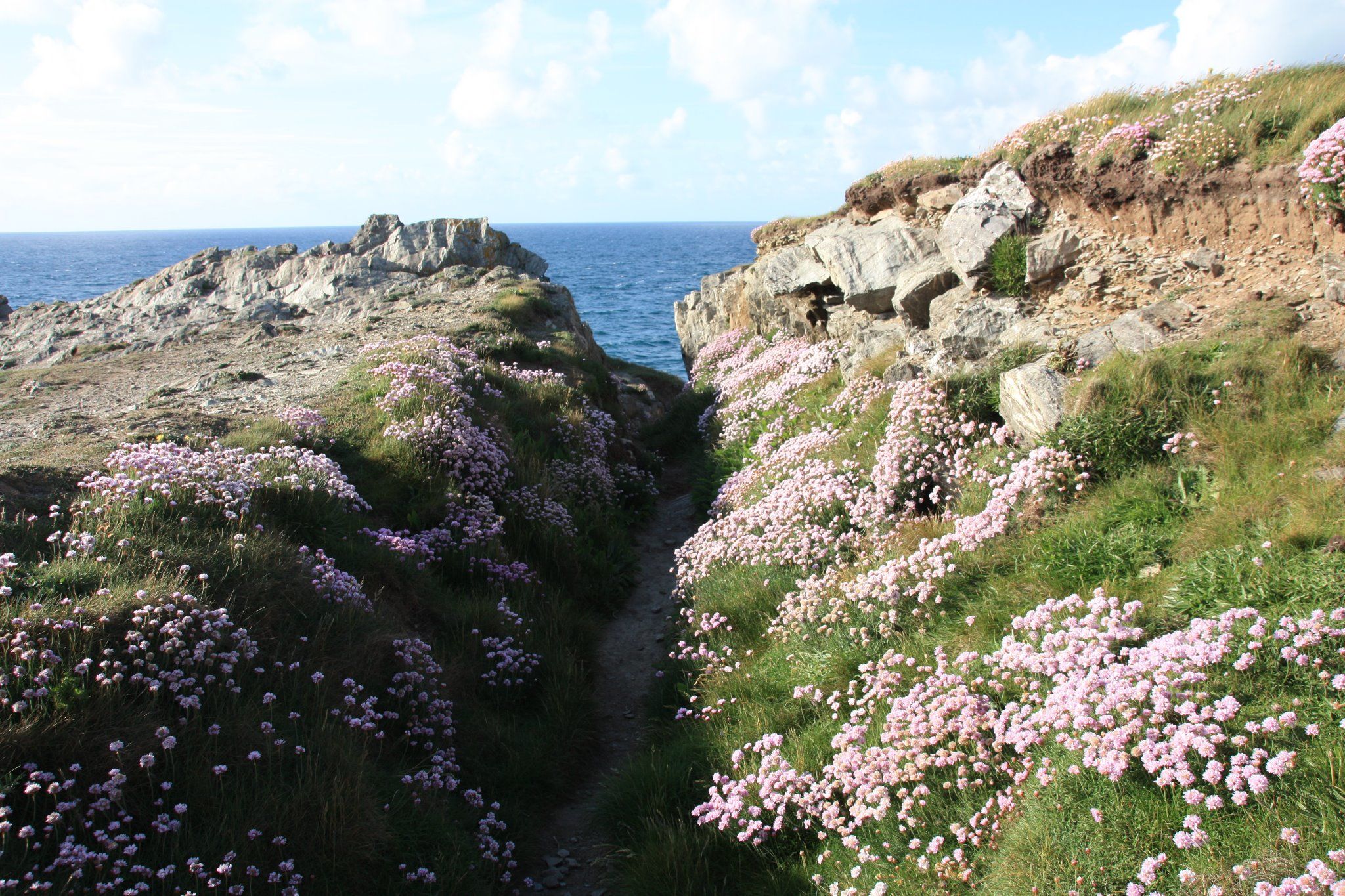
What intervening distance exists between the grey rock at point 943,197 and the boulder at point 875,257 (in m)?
0.45

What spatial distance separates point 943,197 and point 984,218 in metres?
2.50

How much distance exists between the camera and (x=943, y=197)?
14.3m

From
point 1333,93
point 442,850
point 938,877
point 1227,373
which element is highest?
point 1333,93

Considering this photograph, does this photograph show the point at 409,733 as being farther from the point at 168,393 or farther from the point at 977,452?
the point at 168,393

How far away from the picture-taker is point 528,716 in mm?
7570

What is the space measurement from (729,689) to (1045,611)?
2.87m

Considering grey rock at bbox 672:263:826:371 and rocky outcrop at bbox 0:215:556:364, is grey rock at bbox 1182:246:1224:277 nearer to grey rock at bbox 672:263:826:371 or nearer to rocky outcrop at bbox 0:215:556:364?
grey rock at bbox 672:263:826:371

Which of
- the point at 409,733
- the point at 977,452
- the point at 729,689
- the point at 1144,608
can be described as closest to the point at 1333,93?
the point at 977,452

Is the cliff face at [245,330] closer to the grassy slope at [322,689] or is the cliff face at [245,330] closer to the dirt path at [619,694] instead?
the grassy slope at [322,689]

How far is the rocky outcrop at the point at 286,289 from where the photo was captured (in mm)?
21938

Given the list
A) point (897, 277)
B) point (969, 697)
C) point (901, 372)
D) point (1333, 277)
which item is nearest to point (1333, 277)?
point (1333, 277)

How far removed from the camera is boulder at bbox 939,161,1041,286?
11727 millimetres

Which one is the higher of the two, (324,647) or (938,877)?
(324,647)

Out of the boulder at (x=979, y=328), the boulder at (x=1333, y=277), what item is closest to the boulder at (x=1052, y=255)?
the boulder at (x=979, y=328)
